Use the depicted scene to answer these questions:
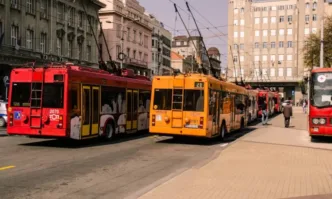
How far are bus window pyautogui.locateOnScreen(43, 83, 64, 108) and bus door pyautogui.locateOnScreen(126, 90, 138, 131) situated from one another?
16.6 ft

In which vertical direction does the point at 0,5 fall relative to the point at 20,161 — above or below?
above

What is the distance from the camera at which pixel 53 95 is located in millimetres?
14648

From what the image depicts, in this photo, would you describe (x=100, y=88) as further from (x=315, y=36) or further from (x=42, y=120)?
(x=315, y=36)

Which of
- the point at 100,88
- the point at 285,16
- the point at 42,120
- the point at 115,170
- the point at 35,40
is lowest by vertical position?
the point at 115,170

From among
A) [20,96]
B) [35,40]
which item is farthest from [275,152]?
[35,40]

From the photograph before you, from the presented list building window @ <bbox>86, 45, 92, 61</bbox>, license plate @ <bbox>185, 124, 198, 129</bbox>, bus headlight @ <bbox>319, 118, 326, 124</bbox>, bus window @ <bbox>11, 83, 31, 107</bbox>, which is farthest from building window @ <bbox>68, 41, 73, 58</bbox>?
bus headlight @ <bbox>319, 118, 326, 124</bbox>

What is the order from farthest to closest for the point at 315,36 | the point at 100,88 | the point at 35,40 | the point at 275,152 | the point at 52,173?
the point at 35,40 < the point at 315,36 < the point at 100,88 < the point at 275,152 < the point at 52,173

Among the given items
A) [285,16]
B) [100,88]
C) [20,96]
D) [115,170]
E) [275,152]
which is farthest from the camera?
[285,16]

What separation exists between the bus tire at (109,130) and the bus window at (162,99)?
199cm

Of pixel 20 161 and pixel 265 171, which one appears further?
pixel 20 161

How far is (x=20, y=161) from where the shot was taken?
11.6 metres

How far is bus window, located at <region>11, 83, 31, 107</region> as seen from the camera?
49.4 ft

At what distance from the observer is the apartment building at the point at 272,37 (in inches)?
4122

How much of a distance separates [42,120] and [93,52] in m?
44.0
